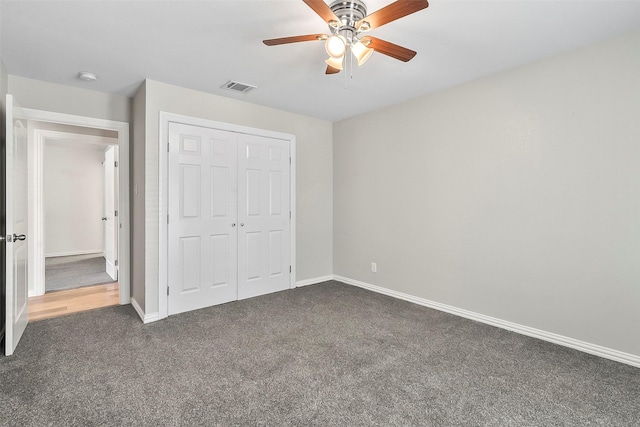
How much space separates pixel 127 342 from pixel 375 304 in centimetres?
247

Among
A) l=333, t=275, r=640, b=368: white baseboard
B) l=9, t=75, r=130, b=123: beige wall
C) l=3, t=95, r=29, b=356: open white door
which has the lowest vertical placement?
l=333, t=275, r=640, b=368: white baseboard

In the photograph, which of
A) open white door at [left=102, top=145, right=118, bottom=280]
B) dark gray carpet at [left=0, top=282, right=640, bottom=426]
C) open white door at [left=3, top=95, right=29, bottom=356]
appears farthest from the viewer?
open white door at [left=102, top=145, right=118, bottom=280]

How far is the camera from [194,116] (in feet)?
11.6

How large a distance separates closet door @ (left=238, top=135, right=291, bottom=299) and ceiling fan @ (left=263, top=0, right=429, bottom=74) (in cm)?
209

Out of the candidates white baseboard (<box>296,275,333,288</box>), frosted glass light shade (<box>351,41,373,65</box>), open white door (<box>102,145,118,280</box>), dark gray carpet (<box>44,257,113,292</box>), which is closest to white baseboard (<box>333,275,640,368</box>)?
white baseboard (<box>296,275,333,288</box>)

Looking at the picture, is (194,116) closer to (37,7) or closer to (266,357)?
(37,7)

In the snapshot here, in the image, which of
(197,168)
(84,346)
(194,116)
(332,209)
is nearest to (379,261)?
(332,209)

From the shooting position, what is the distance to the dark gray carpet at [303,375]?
1.79 m

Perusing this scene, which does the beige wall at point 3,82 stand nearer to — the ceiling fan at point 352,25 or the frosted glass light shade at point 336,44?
the ceiling fan at point 352,25

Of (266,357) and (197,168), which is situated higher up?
(197,168)

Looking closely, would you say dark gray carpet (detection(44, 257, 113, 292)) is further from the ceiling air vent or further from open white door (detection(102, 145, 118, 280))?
the ceiling air vent

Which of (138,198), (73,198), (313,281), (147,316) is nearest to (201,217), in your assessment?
(138,198)

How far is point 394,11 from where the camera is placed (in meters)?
1.71

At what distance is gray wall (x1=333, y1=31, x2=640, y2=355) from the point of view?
7.93 feet
